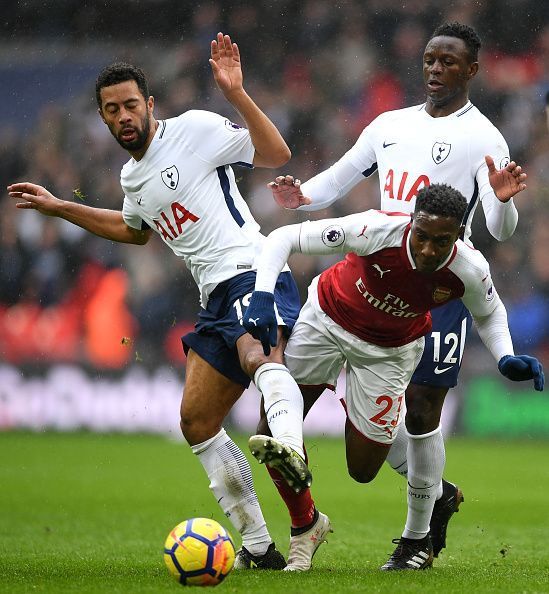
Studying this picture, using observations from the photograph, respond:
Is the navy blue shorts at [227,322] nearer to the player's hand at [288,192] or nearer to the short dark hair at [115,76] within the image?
the player's hand at [288,192]

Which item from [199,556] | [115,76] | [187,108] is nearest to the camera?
[199,556]

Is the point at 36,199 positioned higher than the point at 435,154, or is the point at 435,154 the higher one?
the point at 435,154

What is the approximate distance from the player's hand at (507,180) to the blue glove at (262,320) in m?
1.14

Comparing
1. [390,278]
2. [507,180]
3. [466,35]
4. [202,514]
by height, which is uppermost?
[466,35]

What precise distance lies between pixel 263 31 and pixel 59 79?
119 inches

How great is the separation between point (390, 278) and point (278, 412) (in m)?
0.76

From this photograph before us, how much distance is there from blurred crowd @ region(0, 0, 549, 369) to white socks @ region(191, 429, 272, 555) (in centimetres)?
703

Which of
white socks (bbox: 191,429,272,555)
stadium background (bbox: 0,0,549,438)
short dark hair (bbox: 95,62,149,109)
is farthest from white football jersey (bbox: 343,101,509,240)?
stadium background (bbox: 0,0,549,438)

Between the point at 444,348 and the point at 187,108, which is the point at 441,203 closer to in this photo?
the point at 444,348

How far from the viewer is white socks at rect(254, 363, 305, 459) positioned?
Result: 4730mm

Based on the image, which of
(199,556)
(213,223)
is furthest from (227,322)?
(199,556)

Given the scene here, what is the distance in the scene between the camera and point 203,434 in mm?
5523

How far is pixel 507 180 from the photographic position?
201 inches

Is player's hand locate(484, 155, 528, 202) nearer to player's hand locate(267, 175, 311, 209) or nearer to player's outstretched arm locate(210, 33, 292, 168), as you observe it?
player's hand locate(267, 175, 311, 209)
